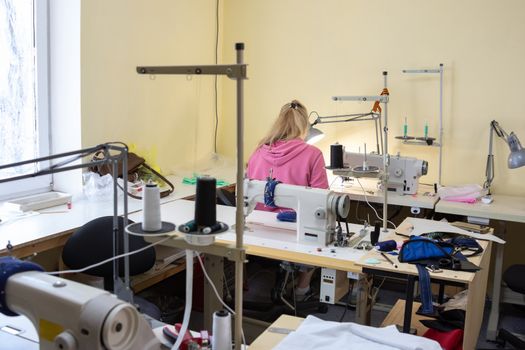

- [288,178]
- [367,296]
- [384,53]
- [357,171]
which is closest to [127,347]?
[367,296]

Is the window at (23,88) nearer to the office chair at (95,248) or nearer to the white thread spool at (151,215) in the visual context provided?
the office chair at (95,248)

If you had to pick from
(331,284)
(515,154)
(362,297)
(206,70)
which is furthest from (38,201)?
(515,154)

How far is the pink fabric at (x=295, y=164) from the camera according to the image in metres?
3.30

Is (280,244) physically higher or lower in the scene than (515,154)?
lower

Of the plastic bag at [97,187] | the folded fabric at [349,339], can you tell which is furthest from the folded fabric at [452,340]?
Answer: the plastic bag at [97,187]

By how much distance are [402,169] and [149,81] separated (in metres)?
1.91

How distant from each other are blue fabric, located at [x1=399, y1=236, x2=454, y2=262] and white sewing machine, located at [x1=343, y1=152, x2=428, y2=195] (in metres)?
1.30

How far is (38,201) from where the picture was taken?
10.4 ft

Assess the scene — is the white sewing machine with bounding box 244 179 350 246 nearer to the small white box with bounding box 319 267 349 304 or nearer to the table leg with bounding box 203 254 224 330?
the small white box with bounding box 319 267 349 304

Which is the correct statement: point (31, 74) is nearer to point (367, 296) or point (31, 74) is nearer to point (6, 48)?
point (6, 48)

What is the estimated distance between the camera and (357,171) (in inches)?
115

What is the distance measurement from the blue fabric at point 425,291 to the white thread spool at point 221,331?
996mm

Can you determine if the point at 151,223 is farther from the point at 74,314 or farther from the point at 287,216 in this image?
the point at 287,216

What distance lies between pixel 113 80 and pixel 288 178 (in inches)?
54.8
